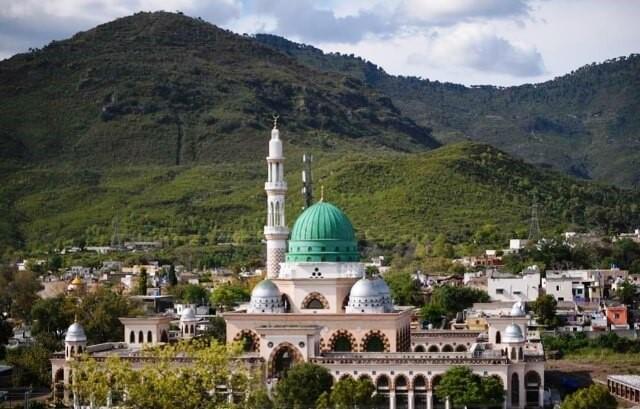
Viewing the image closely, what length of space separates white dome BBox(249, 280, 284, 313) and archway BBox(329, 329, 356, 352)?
2.47 metres

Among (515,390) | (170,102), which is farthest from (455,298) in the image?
(170,102)

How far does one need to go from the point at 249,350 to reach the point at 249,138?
94.9 meters

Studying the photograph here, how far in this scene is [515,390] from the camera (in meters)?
50.6

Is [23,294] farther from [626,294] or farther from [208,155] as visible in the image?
[208,155]

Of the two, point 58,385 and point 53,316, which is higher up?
point 53,316

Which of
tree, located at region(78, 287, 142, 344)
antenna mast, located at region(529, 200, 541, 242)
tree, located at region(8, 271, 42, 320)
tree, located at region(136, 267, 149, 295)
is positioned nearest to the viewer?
tree, located at region(78, 287, 142, 344)

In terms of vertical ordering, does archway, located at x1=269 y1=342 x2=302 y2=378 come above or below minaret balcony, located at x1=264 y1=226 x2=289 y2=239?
below

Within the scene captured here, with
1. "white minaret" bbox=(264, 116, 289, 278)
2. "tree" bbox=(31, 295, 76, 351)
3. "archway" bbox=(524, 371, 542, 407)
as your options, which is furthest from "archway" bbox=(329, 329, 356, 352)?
"tree" bbox=(31, 295, 76, 351)

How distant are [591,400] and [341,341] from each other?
40.1 ft

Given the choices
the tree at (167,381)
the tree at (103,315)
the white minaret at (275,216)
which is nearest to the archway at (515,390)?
the tree at (167,381)

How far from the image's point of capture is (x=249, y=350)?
180ft

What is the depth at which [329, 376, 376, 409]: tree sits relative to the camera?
154 feet

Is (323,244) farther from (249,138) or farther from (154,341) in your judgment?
(249,138)

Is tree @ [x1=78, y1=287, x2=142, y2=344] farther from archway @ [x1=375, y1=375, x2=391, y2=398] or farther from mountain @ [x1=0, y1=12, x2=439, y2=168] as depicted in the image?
mountain @ [x1=0, y1=12, x2=439, y2=168]
